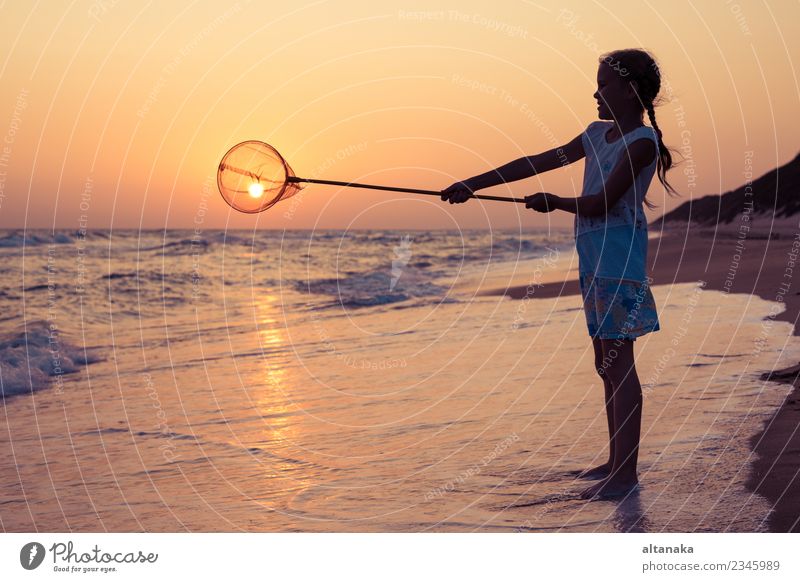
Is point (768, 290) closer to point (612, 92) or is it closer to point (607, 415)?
point (607, 415)

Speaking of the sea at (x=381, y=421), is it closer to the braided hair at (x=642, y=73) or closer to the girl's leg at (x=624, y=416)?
the girl's leg at (x=624, y=416)

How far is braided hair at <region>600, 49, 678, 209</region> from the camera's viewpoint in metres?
4.96

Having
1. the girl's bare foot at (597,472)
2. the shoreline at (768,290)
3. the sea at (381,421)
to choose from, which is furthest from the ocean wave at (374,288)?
the girl's bare foot at (597,472)

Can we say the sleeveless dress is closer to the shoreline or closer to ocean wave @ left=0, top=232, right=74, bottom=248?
the shoreline

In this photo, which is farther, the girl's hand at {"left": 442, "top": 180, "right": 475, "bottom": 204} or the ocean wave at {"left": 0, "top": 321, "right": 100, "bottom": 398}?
the ocean wave at {"left": 0, "top": 321, "right": 100, "bottom": 398}

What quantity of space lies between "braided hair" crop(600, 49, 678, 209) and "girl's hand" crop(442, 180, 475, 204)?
38.6 inches

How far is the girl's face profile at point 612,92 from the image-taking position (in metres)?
4.95

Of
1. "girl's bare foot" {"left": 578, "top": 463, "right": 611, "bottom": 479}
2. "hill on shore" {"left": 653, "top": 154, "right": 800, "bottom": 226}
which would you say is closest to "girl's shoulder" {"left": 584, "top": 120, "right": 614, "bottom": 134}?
"girl's bare foot" {"left": 578, "top": 463, "right": 611, "bottom": 479}

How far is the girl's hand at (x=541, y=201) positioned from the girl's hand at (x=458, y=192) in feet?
1.35

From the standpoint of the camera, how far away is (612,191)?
15.8 feet

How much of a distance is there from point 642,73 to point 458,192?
1.15 m

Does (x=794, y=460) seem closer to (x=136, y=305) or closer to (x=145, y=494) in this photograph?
(x=145, y=494)

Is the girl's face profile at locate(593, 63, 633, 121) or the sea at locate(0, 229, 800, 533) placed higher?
the girl's face profile at locate(593, 63, 633, 121)

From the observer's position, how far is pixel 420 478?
5449 millimetres
